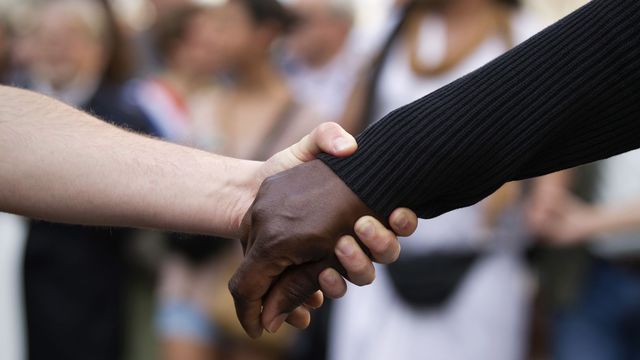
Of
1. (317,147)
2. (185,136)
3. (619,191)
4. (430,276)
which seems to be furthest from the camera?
(185,136)

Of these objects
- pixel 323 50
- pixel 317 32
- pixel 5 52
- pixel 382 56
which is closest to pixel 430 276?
pixel 382 56

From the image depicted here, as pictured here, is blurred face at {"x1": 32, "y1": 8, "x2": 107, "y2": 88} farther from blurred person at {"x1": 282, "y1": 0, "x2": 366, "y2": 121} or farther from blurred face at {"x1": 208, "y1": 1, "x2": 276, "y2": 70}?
blurred person at {"x1": 282, "y1": 0, "x2": 366, "y2": 121}

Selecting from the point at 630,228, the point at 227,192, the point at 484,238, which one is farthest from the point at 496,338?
the point at 227,192

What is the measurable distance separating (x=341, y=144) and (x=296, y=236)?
213mm

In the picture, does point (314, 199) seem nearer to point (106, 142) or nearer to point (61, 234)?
point (106, 142)

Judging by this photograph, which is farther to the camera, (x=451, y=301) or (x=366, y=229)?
(x=451, y=301)

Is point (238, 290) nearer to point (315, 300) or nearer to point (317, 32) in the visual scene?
point (315, 300)

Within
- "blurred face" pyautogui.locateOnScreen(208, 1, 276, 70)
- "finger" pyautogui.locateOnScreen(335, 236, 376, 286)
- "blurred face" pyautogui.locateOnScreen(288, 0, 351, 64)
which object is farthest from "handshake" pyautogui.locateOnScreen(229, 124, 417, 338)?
"blurred face" pyautogui.locateOnScreen(288, 0, 351, 64)

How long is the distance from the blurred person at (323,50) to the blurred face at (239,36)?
0.50 metres

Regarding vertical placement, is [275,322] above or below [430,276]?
above

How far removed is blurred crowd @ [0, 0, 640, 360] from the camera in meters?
3.45

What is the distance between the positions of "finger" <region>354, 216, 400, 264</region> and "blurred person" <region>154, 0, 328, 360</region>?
1.76m

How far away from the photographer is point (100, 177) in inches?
91.0

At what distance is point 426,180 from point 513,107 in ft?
0.74
